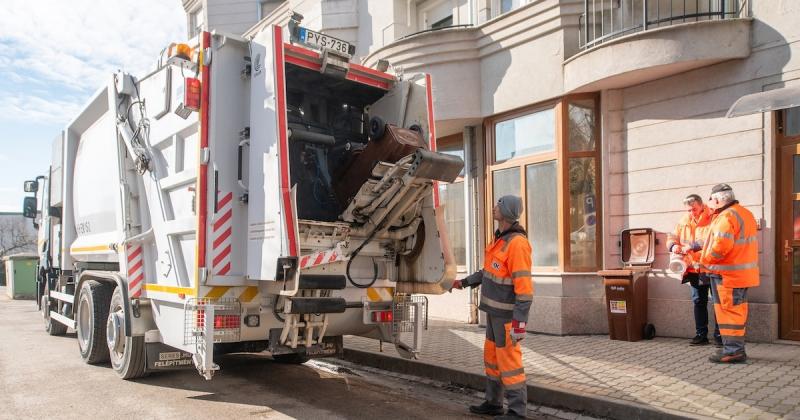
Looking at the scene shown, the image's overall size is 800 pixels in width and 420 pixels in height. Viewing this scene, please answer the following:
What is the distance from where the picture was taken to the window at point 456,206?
1002cm

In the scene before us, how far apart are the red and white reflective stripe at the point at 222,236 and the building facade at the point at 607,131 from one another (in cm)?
472

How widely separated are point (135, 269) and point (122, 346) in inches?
31.5

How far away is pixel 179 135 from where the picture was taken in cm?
521

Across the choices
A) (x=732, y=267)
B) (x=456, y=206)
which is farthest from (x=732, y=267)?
(x=456, y=206)

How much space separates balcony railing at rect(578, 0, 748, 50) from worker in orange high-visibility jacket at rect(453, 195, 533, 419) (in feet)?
13.2

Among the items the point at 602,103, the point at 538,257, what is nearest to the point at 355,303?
the point at 538,257

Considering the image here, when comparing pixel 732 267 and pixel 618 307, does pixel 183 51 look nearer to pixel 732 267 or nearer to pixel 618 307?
Result: pixel 732 267

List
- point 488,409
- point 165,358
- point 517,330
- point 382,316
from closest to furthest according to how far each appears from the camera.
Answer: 1. point 517,330
2. point 488,409
3. point 165,358
4. point 382,316

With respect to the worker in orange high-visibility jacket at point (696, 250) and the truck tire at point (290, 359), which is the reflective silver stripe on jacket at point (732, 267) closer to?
the worker in orange high-visibility jacket at point (696, 250)

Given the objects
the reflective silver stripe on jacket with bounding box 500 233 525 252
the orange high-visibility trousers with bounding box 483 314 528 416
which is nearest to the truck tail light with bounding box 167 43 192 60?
the reflective silver stripe on jacket with bounding box 500 233 525 252

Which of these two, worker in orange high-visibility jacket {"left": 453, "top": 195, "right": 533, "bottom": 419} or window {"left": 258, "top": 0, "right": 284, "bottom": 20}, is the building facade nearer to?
worker in orange high-visibility jacket {"left": 453, "top": 195, "right": 533, "bottom": 419}

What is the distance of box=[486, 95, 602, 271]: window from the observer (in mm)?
8094

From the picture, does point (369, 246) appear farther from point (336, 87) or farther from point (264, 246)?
point (336, 87)

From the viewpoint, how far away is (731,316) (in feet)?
19.3
